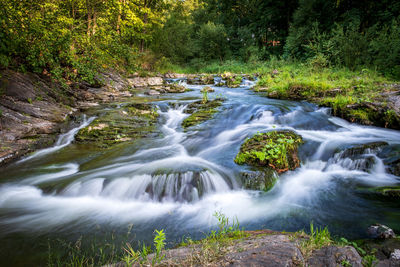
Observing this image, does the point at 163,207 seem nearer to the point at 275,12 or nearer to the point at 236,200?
the point at 236,200

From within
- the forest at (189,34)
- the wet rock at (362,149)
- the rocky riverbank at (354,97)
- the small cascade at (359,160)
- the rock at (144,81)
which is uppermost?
the forest at (189,34)

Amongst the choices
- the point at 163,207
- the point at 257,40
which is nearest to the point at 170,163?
the point at 163,207

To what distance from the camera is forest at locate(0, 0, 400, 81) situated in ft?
23.1

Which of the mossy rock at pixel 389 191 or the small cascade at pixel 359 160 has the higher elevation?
the small cascade at pixel 359 160

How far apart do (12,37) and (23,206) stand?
17.9 feet

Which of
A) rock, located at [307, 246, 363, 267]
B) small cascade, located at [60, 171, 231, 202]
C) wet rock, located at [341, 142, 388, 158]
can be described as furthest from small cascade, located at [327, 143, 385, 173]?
rock, located at [307, 246, 363, 267]

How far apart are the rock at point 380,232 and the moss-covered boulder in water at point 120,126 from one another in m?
5.62

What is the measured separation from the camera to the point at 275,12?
2570 centimetres

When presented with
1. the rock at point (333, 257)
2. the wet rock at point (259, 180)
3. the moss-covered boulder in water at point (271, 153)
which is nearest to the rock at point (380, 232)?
A: the rock at point (333, 257)

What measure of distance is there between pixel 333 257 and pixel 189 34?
3708cm

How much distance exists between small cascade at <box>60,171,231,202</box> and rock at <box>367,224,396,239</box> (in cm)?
210

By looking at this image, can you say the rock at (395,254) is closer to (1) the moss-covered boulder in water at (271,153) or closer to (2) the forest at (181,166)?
(2) the forest at (181,166)

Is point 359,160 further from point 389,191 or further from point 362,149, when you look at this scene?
point 389,191

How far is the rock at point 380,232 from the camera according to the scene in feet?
8.11
